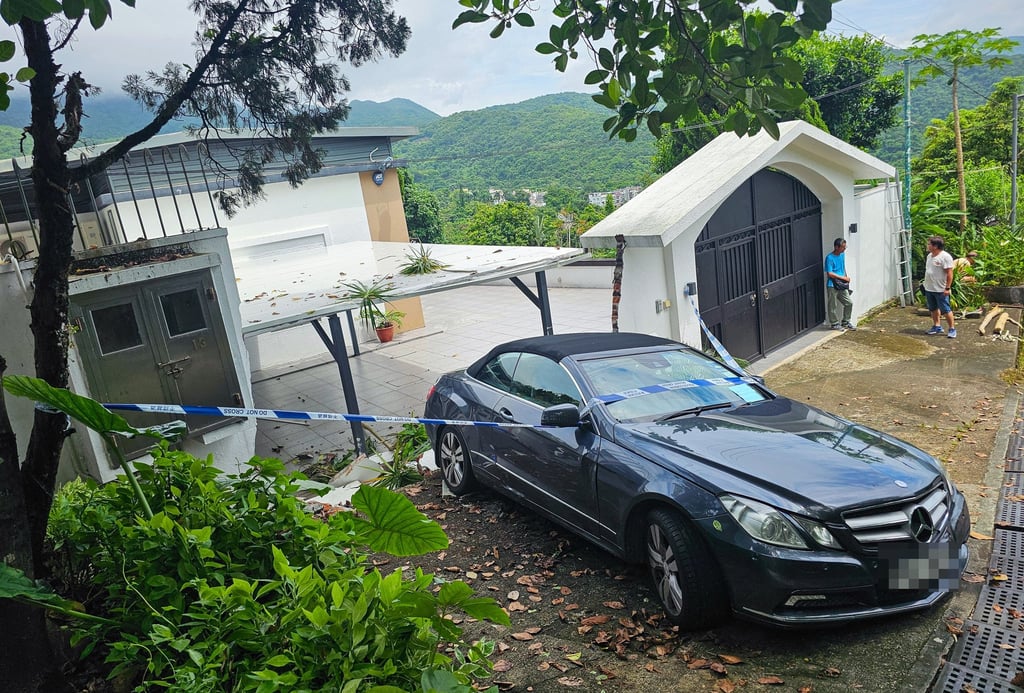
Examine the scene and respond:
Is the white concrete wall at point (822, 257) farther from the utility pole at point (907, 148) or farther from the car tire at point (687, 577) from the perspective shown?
the car tire at point (687, 577)

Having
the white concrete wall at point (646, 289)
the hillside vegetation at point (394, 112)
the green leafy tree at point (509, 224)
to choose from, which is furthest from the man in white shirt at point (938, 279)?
the hillside vegetation at point (394, 112)

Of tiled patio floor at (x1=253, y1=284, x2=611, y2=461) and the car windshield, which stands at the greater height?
the car windshield

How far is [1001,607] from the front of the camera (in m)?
3.83

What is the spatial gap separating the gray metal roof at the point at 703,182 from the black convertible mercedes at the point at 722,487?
354 centimetres

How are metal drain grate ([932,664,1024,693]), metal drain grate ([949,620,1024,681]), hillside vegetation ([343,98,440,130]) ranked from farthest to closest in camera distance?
hillside vegetation ([343,98,440,130]) → metal drain grate ([949,620,1024,681]) → metal drain grate ([932,664,1024,693])

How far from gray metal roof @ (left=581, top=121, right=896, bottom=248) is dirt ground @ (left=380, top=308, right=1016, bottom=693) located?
3185 millimetres

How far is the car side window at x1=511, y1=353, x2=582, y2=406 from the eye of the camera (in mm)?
5018

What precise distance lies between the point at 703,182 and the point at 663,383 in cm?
535

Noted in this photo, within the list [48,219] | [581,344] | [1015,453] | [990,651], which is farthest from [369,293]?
[990,651]

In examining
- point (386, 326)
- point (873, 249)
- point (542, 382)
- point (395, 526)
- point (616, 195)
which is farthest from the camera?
point (616, 195)

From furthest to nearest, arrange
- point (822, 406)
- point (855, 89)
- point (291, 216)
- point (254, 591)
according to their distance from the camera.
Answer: point (855, 89) → point (291, 216) → point (822, 406) → point (254, 591)

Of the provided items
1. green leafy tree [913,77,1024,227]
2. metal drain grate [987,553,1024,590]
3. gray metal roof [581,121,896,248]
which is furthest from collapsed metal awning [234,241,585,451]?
green leafy tree [913,77,1024,227]

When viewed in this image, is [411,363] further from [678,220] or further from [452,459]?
[452,459]

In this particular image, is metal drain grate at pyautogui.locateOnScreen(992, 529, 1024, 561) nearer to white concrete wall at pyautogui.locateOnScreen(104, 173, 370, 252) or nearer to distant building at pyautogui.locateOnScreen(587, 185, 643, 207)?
white concrete wall at pyautogui.locateOnScreen(104, 173, 370, 252)
